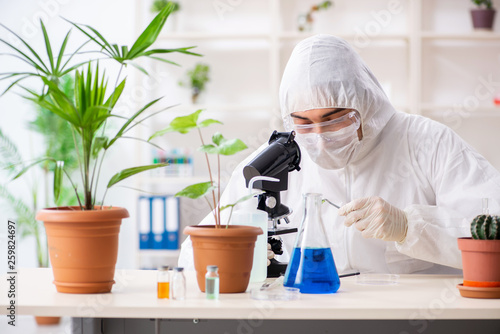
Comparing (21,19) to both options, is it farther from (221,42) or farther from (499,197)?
(499,197)

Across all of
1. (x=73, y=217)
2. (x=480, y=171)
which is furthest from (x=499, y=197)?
(x=73, y=217)

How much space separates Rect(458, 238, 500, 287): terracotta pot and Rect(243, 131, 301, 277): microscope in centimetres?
47

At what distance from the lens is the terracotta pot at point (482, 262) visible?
122cm

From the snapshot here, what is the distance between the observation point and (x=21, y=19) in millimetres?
4027

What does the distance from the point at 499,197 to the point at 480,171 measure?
0.13 m

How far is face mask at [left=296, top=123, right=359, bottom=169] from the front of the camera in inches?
74.4

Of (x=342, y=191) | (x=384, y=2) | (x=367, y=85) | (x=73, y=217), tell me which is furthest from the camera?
(x=384, y=2)

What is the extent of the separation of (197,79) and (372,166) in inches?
80.8

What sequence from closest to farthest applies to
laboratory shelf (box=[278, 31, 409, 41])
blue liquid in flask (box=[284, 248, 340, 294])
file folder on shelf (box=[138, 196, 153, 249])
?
blue liquid in flask (box=[284, 248, 340, 294])
file folder on shelf (box=[138, 196, 153, 249])
laboratory shelf (box=[278, 31, 409, 41])

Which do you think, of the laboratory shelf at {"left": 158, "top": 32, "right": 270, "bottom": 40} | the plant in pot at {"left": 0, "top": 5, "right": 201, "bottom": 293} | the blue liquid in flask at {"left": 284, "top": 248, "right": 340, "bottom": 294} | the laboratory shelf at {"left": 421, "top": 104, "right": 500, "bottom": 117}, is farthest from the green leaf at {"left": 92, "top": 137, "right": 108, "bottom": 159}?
the laboratory shelf at {"left": 421, "top": 104, "right": 500, "bottom": 117}

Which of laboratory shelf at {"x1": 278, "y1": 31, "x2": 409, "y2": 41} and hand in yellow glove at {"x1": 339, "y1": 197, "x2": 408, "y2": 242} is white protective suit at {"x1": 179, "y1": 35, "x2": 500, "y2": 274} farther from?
laboratory shelf at {"x1": 278, "y1": 31, "x2": 409, "y2": 41}

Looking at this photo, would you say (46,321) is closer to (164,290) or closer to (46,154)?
(46,154)

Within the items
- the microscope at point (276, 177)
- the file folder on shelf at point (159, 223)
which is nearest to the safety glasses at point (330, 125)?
the microscope at point (276, 177)

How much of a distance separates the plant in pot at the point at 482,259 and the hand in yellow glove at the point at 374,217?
0.33 metres
